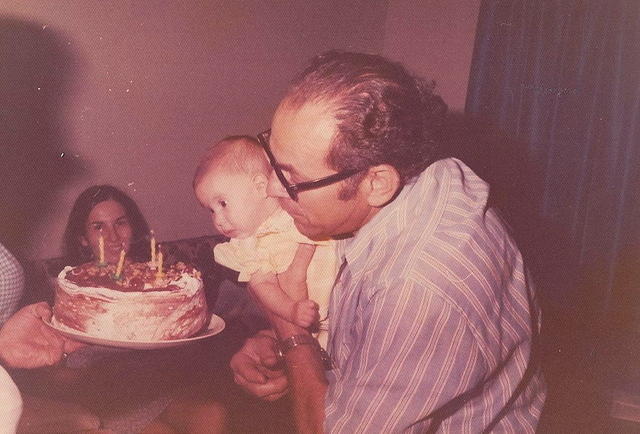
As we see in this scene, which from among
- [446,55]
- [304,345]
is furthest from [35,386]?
[446,55]

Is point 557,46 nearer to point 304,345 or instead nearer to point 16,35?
point 304,345

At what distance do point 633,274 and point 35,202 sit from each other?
1.76 meters

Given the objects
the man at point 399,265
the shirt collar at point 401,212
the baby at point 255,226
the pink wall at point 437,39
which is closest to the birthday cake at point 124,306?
the baby at point 255,226

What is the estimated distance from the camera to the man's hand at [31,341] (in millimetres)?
831

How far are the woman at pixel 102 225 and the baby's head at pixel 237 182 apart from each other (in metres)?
0.15

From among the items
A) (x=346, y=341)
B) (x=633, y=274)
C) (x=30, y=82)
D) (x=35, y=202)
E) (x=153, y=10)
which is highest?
(x=153, y=10)

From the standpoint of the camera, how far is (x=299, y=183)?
0.74m

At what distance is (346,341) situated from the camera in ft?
2.52

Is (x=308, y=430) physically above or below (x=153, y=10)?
below

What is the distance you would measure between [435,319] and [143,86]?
618 mm

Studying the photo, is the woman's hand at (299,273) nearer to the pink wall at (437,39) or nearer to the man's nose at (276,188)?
the man's nose at (276,188)

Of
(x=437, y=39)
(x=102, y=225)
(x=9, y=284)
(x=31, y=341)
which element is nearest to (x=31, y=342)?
(x=31, y=341)

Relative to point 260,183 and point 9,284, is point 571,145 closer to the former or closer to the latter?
point 260,183

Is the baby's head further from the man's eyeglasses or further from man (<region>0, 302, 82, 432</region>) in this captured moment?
man (<region>0, 302, 82, 432</region>)
